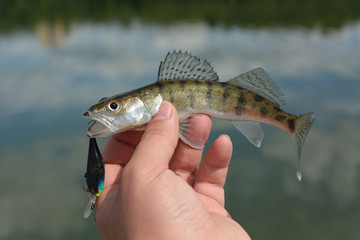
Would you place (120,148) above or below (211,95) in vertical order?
below

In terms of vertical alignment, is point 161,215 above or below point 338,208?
above

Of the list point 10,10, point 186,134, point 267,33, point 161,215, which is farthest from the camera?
point 10,10

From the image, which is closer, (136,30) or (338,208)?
(338,208)

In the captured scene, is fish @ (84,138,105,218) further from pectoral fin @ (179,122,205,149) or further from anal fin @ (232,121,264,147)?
anal fin @ (232,121,264,147)

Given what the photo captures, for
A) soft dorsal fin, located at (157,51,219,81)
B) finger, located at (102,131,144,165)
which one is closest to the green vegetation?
soft dorsal fin, located at (157,51,219,81)

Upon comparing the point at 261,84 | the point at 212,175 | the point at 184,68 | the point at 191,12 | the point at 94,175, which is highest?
the point at 184,68

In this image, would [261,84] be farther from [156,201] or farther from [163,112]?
[156,201]

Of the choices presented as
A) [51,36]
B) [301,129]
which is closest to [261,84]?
[301,129]

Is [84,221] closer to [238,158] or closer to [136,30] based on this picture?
[238,158]

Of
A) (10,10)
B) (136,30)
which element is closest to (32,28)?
(136,30)
